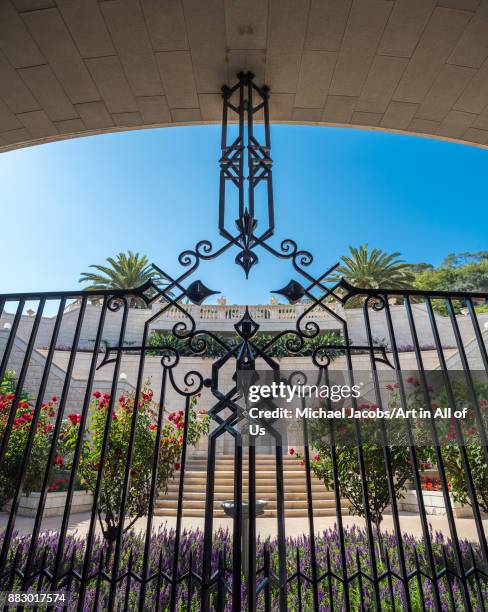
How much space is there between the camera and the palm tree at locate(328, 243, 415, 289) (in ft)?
87.5

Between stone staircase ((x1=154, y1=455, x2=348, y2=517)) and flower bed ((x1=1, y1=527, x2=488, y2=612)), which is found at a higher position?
stone staircase ((x1=154, y1=455, x2=348, y2=517))

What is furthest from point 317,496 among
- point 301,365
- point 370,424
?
Result: point 301,365

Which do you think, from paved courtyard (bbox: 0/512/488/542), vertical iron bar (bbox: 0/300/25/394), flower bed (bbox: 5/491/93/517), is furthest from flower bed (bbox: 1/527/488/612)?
flower bed (bbox: 5/491/93/517)

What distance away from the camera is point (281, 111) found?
283cm

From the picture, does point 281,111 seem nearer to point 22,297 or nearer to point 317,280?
point 317,280

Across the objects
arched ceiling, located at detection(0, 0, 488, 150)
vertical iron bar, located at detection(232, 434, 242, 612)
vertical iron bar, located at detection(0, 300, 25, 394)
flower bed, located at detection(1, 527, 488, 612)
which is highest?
arched ceiling, located at detection(0, 0, 488, 150)

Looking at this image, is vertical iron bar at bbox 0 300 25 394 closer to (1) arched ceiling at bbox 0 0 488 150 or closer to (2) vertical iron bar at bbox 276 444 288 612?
(1) arched ceiling at bbox 0 0 488 150

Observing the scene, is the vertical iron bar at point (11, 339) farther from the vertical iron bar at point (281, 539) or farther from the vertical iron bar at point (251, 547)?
the vertical iron bar at point (281, 539)

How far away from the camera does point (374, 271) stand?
27.5 m

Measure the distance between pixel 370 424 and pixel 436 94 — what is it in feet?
13.0

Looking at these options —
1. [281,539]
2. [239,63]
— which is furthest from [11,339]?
[239,63]

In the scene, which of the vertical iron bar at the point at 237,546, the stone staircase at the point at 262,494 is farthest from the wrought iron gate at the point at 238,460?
the stone staircase at the point at 262,494

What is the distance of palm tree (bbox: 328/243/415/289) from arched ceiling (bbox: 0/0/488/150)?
24113 mm

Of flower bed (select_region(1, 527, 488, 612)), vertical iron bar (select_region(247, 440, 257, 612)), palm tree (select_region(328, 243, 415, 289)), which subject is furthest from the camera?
palm tree (select_region(328, 243, 415, 289))
